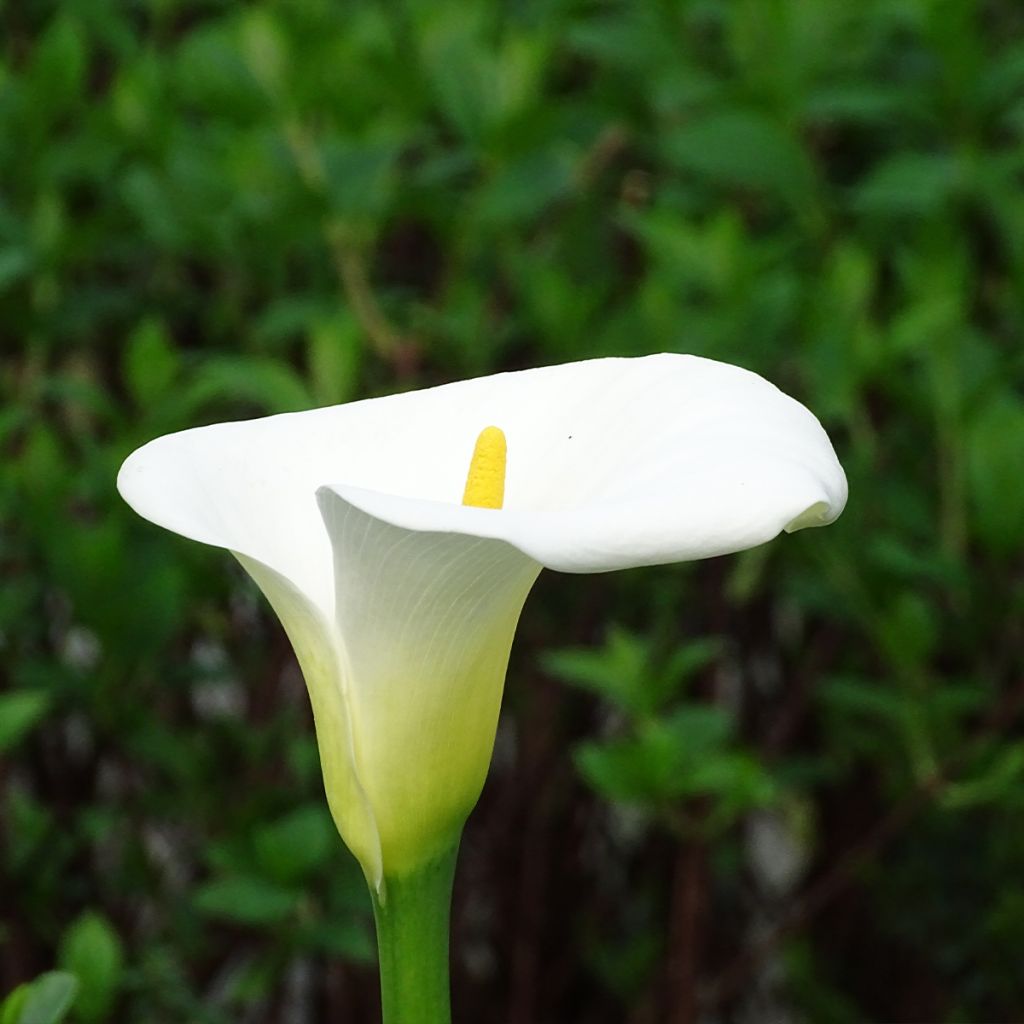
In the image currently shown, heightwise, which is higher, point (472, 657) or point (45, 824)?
point (472, 657)

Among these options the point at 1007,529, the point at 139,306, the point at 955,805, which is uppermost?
the point at 139,306

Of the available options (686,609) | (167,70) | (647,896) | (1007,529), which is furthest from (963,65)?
(647,896)

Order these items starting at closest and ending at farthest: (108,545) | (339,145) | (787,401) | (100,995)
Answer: (787,401) < (100,995) < (108,545) < (339,145)

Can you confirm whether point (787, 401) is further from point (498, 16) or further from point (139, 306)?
point (498, 16)

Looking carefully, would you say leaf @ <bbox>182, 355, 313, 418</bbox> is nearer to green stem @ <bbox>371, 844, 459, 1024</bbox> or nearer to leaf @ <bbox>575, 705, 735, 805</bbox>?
leaf @ <bbox>575, 705, 735, 805</bbox>

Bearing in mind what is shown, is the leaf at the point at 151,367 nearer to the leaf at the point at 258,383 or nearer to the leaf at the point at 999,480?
the leaf at the point at 258,383

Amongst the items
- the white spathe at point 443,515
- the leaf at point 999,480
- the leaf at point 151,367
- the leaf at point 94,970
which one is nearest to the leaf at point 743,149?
the leaf at point 999,480
